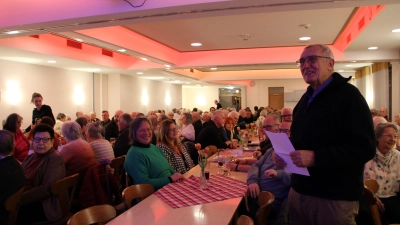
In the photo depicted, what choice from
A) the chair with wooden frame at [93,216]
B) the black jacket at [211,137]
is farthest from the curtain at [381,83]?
the chair with wooden frame at [93,216]

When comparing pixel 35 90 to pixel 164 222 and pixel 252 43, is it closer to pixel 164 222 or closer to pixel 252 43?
pixel 252 43

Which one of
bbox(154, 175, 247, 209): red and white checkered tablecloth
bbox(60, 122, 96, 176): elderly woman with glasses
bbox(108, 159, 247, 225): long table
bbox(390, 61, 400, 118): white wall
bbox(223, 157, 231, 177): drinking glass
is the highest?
bbox(390, 61, 400, 118): white wall

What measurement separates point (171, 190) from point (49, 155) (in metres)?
1.36

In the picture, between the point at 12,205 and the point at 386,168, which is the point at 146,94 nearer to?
the point at 12,205

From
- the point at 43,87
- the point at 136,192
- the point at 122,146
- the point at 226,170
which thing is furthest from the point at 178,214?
the point at 43,87

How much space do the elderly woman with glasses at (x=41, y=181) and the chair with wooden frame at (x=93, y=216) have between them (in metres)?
1.19

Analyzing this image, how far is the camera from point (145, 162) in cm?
318

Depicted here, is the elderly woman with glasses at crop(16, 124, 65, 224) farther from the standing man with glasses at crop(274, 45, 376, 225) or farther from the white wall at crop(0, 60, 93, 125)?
the white wall at crop(0, 60, 93, 125)

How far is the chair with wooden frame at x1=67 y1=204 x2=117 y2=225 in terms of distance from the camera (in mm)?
2038

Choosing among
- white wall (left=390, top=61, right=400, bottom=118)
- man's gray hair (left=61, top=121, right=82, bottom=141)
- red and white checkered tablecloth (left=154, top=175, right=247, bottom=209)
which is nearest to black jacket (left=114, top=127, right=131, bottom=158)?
man's gray hair (left=61, top=121, right=82, bottom=141)

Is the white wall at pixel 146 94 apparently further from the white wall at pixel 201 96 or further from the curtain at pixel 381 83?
the curtain at pixel 381 83

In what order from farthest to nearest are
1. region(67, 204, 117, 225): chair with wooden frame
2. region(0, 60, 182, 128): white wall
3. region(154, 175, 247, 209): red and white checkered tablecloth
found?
region(0, 60, 182, 128): white wall, region(154, 175, 247, 209): red and white checkered tablecloth, region(67, 204, 117, 225): chair with wooden frame

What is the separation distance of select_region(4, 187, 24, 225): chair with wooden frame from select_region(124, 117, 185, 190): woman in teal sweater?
0.93 m

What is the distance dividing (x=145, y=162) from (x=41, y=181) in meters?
1.02
